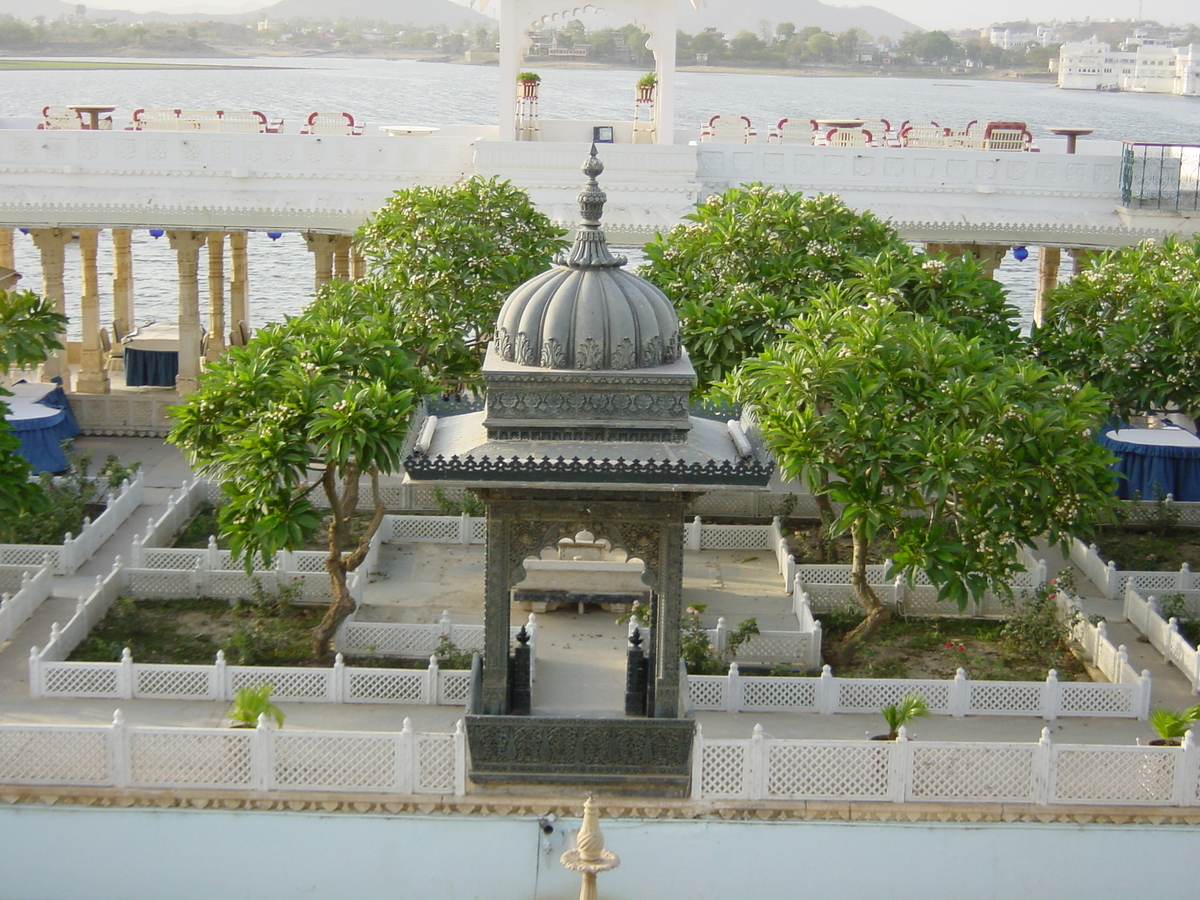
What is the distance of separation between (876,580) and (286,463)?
764cm

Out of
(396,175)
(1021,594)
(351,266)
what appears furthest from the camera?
(351,266)

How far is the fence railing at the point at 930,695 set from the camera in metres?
15.7

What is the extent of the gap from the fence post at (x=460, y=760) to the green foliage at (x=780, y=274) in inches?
282

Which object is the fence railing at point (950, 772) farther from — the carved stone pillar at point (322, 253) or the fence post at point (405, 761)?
the carved stone pillar at point (322, 253)

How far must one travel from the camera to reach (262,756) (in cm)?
1312

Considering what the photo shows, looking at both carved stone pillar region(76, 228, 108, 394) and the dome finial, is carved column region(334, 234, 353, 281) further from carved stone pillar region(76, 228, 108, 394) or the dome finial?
the dome finial

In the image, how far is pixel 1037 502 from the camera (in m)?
15.6

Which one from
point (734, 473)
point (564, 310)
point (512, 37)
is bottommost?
point (734, 473)

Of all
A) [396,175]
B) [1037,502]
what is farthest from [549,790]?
[396,175]

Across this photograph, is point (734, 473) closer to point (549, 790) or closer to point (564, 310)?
point (564, 310)

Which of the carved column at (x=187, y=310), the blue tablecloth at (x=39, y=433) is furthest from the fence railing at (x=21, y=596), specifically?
the carved column at (x=187, y=310)

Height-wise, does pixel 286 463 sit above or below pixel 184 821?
above

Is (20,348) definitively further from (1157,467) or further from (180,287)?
(1157,467)

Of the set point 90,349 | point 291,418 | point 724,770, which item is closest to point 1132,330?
point 724,770
